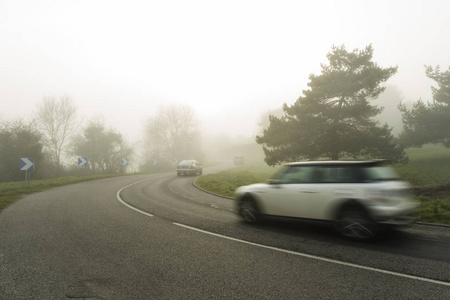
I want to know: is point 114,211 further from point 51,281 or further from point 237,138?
point 237,138

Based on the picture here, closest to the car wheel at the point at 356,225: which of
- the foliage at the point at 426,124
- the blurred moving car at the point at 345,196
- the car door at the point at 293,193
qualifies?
the blurred moving car at the point at 345,196

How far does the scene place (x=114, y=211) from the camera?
845cm

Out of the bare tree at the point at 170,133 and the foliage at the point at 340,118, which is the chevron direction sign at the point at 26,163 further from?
the bare tree at the point at 170,133

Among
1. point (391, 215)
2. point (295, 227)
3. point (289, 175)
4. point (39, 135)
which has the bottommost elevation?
point (295, 227)

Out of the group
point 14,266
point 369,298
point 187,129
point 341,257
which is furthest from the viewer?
point 187,129

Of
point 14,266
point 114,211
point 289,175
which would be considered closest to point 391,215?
point 289,175

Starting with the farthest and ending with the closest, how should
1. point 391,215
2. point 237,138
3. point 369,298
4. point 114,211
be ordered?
point 237,138
point 114,211
point 391,215
point 369,298

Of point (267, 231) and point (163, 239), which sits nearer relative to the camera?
point (163, 239)

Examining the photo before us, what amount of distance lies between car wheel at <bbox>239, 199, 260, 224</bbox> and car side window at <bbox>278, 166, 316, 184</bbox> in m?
1.16

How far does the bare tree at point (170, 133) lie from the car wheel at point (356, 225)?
47.5 meters

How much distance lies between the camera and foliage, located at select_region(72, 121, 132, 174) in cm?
3597

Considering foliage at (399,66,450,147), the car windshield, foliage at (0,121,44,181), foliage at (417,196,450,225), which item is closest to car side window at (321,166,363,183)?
the car windshield

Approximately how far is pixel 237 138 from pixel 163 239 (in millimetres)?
110469

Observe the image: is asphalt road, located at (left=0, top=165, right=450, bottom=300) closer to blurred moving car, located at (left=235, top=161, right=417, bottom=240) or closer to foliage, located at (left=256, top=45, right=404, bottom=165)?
→ blurred moving car, located at (left=235, top=161, right=417, bottom=240)
